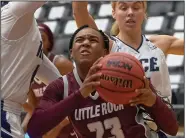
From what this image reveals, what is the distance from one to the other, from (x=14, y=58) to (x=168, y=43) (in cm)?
108

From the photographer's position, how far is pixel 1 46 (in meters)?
2.78

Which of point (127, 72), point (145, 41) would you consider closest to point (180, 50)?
point (145, 41)

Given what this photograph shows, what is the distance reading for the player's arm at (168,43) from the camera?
3.41 meters

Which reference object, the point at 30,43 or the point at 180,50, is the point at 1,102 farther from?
the point at 180,50

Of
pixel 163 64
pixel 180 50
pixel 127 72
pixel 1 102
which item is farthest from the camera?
pixel 180 50

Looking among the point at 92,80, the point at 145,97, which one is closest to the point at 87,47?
the point at 92,80

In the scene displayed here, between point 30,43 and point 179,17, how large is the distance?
5.63 meters

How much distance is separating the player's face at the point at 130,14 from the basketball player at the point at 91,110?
429 mm

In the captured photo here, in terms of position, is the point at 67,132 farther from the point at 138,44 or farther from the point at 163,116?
the point at 163,116

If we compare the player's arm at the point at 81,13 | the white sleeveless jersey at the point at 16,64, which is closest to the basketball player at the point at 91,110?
the white sleeveless jersey at the point at 16,64

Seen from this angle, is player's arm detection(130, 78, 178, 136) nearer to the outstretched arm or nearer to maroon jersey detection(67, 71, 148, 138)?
maroon jersey detection(67, 71, 148, 138)

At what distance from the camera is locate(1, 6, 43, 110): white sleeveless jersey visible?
2.78 meters

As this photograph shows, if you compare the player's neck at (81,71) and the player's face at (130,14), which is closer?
the player's neck at (81,71)

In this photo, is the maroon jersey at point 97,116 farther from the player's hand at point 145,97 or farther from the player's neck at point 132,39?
the player's neck at point 132,39
